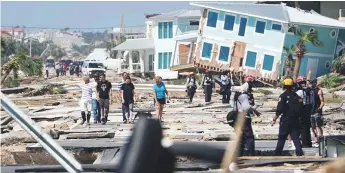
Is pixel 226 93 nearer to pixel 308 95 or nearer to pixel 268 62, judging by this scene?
pixel 308 95

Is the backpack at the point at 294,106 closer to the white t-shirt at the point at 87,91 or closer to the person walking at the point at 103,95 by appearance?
the white t-shirt at the point at 87,91

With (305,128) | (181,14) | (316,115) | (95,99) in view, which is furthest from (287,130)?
(181,14)

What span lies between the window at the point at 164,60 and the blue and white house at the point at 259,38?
991 centimetres

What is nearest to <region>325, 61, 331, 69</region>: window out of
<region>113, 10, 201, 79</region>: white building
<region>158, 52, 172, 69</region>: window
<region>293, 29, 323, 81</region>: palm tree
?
<region>293, 29, 323, 81</region>: palm tree

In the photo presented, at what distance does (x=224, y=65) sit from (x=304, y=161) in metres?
37.7

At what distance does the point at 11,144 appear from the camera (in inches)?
670

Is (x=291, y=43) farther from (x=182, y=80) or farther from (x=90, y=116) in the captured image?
(x=90, y=116)

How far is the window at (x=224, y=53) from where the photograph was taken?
5053 cm

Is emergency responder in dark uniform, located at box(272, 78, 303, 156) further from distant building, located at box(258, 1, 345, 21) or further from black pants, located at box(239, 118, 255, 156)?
distant building, located at box(258, 1, 345, 21)

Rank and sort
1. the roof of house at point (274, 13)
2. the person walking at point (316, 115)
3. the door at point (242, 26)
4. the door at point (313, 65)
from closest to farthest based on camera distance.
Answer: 1. the person walking at point (316, 115)
2. the roof of house at point (274, 13)
3. the door at point (242, 26)
4. the door at point (313, 65)

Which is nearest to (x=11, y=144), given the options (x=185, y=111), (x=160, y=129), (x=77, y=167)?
(x=185, y=111)

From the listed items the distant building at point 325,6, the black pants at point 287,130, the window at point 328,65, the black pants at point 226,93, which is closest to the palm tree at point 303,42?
the window at point 328,65

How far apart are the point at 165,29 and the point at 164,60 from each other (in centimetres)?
279

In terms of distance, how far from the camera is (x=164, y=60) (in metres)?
62.2
